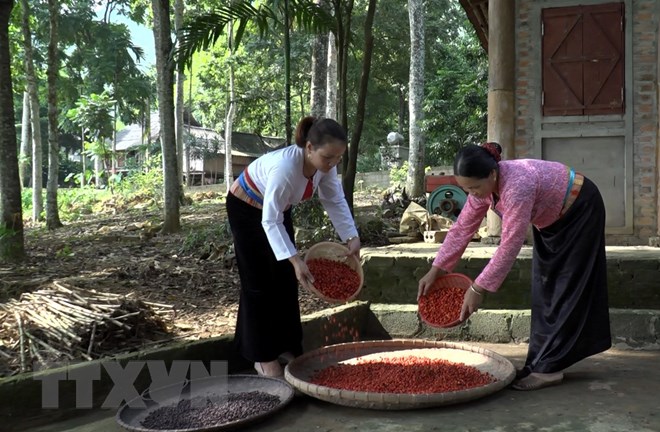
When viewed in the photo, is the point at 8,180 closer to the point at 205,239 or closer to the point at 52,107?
the point at 205,239

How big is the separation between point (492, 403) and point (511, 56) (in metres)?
4.44

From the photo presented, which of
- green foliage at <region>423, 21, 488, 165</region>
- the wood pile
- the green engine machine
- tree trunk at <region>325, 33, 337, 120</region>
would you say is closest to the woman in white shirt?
the wood pile

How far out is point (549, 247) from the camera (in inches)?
134

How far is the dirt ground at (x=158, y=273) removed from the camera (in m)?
4.84

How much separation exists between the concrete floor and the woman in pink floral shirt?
0.69 feet

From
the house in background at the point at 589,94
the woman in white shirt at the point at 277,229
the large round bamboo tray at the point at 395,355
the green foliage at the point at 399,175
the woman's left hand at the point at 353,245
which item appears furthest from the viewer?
the green foliage at the point at 399,175

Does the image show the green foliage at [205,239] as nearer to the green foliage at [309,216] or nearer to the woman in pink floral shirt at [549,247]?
the green foliage at [309,216]

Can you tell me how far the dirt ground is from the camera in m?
4.84

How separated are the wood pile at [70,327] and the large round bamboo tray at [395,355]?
3.49 feet

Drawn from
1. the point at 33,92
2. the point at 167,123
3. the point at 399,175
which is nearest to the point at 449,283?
the point at 167,123

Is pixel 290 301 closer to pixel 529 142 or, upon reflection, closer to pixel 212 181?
pixel 529 142

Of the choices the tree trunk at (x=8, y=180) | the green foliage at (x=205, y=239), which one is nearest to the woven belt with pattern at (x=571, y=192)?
the green foliage at (x=205, y=239)

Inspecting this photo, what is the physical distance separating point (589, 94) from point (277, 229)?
4550 mm

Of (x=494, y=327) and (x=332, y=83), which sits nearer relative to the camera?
(x=494, y=327)
